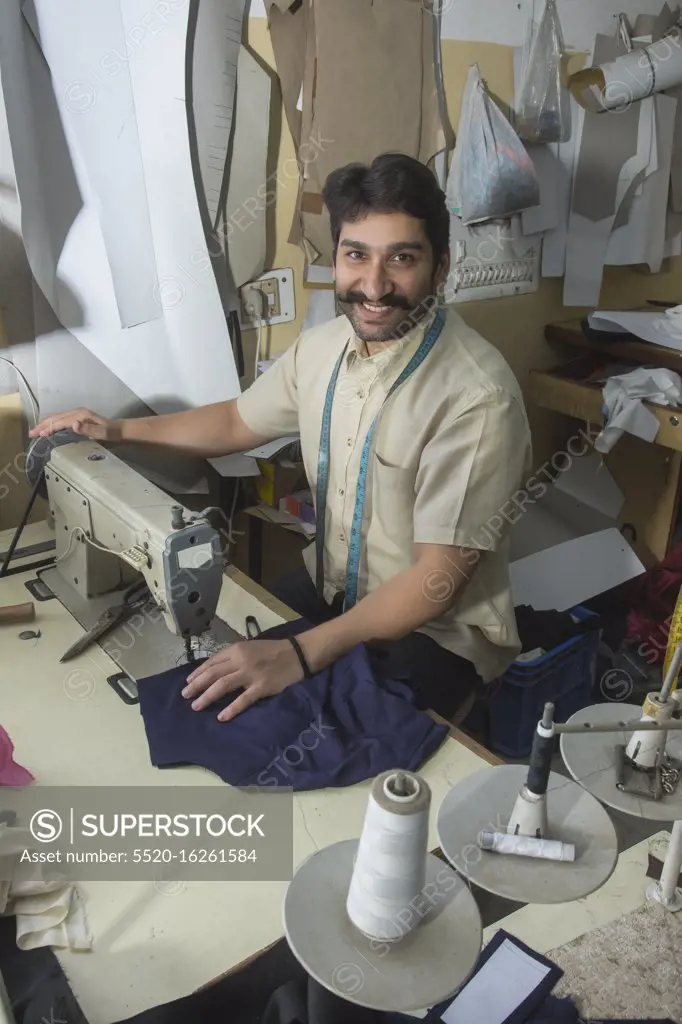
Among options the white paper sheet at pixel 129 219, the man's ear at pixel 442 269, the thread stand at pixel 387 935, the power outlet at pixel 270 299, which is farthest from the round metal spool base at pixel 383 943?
the power outlet at pixel 270 299

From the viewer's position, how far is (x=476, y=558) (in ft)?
4.79

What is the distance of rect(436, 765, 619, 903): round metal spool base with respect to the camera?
0.65 metres

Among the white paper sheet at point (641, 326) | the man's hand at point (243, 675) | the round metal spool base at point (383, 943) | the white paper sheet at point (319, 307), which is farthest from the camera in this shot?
the white paper sheet at point (641, 326)

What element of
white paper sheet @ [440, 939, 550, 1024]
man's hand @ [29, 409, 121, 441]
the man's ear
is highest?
the man's ear

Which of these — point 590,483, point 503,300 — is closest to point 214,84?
point 503,300

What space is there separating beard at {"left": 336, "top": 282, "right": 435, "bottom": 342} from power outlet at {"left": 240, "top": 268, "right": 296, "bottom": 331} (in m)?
0.45

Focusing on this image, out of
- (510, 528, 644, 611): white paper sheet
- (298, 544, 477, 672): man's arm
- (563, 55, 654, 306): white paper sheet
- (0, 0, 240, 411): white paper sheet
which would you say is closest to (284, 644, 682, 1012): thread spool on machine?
(298, 544, 477, 672): man's arm

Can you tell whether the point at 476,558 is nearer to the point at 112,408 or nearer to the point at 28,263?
the point at 112,408

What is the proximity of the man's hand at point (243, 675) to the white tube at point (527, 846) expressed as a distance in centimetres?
57

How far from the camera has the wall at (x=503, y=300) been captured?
77.2 inches

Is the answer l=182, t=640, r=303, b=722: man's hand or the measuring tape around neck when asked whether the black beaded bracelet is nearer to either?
l=182, t=640, r=303, b=722: man's hand

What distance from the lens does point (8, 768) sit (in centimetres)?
104

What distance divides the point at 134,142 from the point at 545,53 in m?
1.28

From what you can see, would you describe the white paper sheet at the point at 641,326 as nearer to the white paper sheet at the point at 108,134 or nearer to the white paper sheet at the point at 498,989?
the white paper sheet at the point at 108,134
